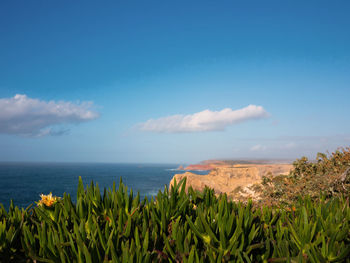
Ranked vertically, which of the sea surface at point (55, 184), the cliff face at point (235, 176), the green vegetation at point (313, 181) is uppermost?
the green vegetation at point (313, 181)

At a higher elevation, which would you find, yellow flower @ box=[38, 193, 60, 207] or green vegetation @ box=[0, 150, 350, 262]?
yellow flower @ box=[38, 193, 60, 207]

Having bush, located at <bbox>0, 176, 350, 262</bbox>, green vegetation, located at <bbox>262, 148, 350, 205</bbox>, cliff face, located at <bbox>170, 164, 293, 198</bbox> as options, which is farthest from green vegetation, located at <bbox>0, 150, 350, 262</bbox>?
cliff face, located at <bbox>170, 164, 293, 198</bbox>

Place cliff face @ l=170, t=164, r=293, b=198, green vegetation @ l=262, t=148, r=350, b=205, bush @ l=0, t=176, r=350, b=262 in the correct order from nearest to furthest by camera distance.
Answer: bush @ l=0, t=176, r=350, b=262, green vegetation @ l=262, t=148, r=350, b=205, cliff face @ l=170, t=164, r=293, b=198

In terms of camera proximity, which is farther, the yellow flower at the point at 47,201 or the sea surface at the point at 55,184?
the sea surface at the point at 55,184

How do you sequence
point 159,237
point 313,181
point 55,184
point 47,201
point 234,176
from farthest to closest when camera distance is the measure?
1. point 55,184
2. point 234,176
3. point 313,181
4. point 47,201
5. point 159,237

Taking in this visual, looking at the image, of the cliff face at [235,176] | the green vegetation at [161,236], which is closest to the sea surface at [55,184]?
the cliff face at [235,176]

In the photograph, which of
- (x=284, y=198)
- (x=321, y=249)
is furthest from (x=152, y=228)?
(x=284, y=198)

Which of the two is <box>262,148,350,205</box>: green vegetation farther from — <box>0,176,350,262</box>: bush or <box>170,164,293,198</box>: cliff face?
<box>170,164,293,198</box>: cliff face

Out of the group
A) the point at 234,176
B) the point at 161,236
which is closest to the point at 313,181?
the point at 161,236

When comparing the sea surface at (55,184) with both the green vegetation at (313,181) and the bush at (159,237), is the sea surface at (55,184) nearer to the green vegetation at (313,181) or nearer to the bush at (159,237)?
the green vegetation at (313,181)

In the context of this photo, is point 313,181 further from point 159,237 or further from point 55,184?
point 55,184

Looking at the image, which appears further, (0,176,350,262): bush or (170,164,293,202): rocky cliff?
(170,164,293,202): rocky cliff

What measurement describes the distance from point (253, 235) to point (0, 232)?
1979mm

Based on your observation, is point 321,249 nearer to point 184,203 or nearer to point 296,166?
point 184,203
